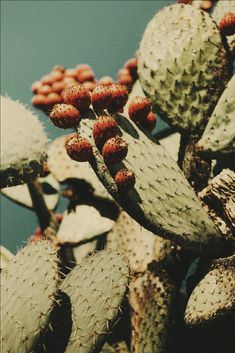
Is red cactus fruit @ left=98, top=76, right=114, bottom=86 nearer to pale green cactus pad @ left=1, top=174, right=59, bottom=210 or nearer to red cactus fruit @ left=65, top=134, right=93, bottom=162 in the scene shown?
pale green cactus pad @ left=1, top=174, right=59, bottom=210

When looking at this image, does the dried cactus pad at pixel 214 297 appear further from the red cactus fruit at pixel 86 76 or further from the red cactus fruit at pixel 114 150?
the red cactus fruit at pixel 86 76

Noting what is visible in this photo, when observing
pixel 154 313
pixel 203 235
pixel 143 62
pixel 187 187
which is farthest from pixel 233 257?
pixel 143 62

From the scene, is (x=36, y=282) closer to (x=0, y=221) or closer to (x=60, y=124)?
(x=60, y=124)

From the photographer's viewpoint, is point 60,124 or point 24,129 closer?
point 60,124

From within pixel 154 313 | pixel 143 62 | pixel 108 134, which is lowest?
pixel 154 313

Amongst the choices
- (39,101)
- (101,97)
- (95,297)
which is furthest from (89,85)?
(95,297)

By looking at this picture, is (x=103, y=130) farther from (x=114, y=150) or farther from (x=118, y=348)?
(x=118, y=348)

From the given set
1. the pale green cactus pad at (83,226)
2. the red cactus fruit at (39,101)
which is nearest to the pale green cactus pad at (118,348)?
the pale green cactus pad at (83,226)

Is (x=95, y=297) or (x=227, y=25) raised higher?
(x=227, y=25)
